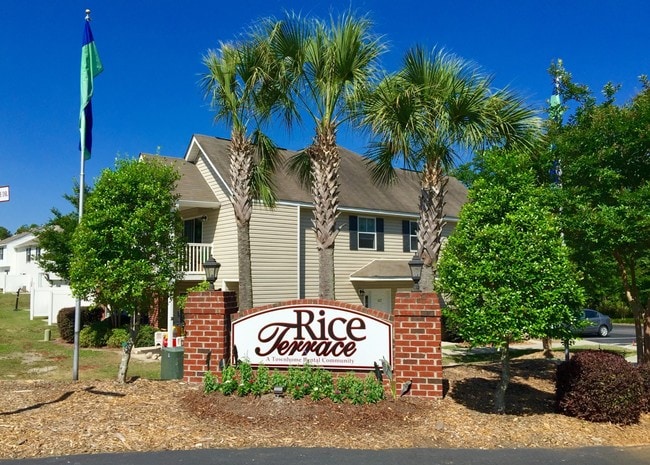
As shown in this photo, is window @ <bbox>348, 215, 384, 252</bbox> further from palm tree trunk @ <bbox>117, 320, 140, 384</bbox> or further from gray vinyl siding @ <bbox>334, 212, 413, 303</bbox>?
palm tree trunk @ <bbox>117, 320, 140, 384</bbox>

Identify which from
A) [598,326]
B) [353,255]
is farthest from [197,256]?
[598,326]

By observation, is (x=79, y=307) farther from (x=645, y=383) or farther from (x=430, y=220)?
(x=645, y=383)

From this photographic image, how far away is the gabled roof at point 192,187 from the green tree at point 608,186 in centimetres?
1287

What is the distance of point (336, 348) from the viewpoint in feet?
28.1

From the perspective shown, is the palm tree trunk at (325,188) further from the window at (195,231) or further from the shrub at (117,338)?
the window at (195,231)

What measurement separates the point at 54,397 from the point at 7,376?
5.02 metres

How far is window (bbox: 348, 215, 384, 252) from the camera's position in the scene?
893 inches

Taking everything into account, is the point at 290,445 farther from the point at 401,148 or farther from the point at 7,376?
the point at 7,376

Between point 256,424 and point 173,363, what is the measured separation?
335 cm

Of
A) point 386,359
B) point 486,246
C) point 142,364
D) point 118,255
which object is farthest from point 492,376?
point 142,364

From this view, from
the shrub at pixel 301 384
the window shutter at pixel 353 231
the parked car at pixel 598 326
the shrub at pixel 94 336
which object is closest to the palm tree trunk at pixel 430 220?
the shrub at pixel 301 384

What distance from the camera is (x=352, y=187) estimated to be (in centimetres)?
2361

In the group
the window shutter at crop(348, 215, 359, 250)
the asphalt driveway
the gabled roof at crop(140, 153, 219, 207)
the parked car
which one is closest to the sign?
the asphalt driveway

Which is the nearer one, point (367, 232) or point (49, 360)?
point (49, 360)
